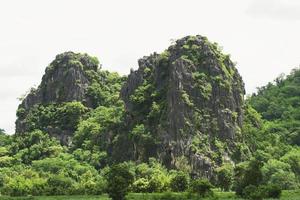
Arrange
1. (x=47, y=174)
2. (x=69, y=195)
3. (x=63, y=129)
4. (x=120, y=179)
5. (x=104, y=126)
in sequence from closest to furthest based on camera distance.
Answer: (x=120, y=179), (x=69, y=195), (x=47, y=174), (x=104, y=126), (x=63, y=129)

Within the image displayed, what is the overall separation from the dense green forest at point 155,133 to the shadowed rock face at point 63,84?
360mm

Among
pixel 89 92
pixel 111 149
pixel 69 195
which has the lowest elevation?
pixel 69 195

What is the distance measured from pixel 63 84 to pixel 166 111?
158 feet

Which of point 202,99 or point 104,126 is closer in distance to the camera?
point 202,99

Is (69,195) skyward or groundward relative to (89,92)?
groundward

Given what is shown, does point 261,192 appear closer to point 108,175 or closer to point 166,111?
point 108,175

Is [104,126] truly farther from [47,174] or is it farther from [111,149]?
[47,174]

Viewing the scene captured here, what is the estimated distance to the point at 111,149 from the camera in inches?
5664

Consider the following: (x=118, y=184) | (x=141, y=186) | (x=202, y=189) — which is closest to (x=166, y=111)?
(x=141, y=186)

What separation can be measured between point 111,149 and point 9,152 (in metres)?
30.7

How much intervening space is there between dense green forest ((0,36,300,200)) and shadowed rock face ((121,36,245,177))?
0.23 meters

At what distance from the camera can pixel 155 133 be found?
133875 millimetres

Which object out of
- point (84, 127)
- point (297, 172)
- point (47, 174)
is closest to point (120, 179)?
point (47, 174)

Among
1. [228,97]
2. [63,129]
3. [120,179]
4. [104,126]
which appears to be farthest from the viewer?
[63,129]
